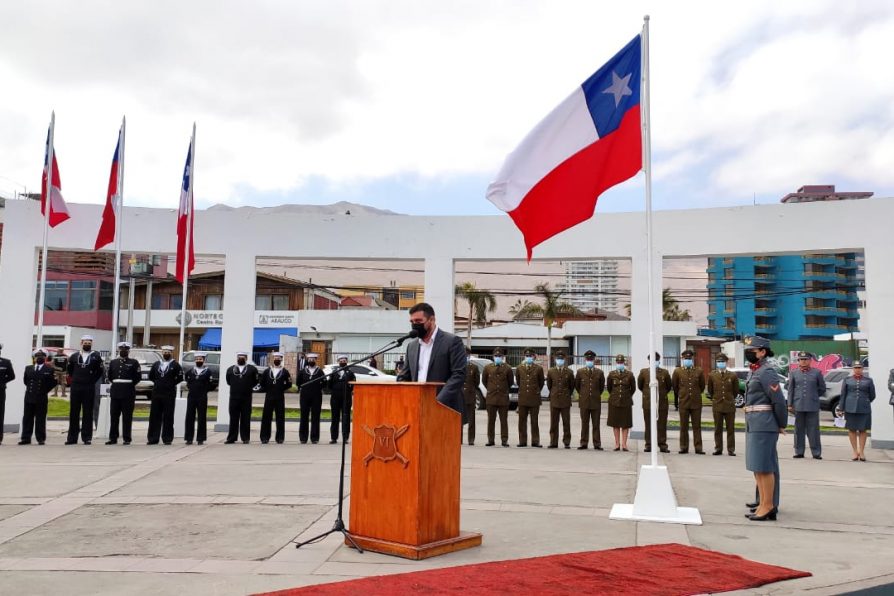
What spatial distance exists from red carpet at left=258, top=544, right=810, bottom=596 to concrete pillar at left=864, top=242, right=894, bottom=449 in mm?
9466

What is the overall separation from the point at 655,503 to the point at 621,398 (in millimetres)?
5884

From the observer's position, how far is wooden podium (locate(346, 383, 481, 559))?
5188mm

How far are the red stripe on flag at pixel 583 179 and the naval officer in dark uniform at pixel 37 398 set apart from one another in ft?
30.7

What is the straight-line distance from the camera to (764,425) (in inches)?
290

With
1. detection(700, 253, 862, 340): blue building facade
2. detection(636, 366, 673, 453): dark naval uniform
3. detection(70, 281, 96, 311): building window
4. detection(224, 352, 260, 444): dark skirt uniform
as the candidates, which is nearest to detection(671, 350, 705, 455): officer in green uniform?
detection(636, 366, 673, 453): dark naval uniform

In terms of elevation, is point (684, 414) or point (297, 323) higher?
point (297, 323)

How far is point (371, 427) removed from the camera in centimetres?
545

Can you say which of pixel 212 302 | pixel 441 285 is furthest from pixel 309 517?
pixel 212 302

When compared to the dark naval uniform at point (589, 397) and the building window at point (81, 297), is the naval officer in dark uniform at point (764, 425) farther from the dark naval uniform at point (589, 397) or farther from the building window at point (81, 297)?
the building window at point (81, 297)

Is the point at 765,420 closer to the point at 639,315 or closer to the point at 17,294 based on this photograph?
the point at 639,315

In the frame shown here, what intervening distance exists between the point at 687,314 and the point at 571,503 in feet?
244

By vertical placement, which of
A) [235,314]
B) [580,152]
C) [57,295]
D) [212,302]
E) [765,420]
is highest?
[57,295]

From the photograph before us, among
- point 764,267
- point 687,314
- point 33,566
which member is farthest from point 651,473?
point 764,267

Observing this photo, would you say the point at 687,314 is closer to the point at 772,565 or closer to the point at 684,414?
the point at 684,414
